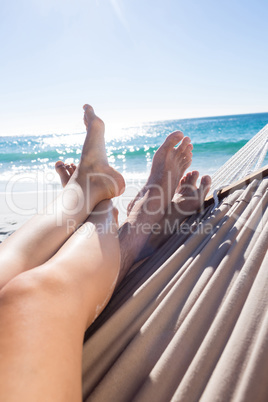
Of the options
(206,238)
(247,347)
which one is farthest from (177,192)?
(247,347)

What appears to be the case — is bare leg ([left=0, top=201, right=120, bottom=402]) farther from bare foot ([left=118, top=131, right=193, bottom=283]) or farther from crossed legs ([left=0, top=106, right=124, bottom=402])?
bare foot ([left=118, top=131, right=193, bottom=283])

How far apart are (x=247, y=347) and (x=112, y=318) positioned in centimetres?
28

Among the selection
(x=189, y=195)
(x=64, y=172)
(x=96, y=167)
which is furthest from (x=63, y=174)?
(x=189, y=195)

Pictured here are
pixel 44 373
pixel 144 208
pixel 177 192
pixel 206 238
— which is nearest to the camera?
pixel 44 373

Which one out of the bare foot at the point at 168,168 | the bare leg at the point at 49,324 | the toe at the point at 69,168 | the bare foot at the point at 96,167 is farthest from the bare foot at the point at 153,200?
the toe at the point at 69,168

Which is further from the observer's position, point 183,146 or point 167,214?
point 183,146

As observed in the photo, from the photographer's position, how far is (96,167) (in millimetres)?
1128

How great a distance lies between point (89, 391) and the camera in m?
0.52

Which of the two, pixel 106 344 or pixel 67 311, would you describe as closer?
pixel 67 311

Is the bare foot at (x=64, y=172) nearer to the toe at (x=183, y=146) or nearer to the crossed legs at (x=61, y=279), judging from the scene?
the crossed legs at (x=61, y=279)

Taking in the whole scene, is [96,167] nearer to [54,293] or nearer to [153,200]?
[153,200]

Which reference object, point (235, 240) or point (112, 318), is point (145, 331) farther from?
point (235, 240)

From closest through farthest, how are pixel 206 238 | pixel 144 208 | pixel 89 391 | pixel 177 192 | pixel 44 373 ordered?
pixel 44 373, pixel 89 391, pixel 206 238, pixel 144 208, pixel 177 192

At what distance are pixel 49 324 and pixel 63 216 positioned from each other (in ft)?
1.22
